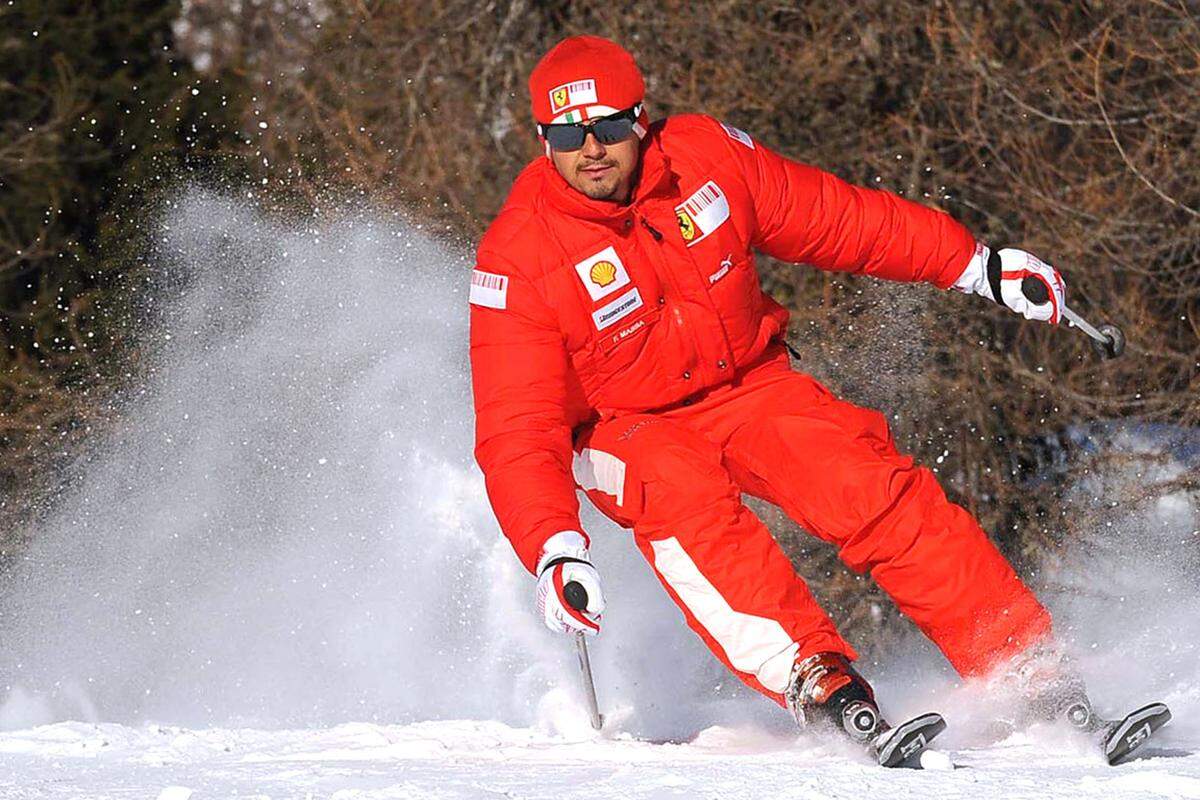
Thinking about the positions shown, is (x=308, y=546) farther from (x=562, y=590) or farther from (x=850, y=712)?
(x=850, y=712)

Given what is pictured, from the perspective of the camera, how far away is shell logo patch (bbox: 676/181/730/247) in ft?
14.0

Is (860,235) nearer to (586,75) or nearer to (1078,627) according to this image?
(586,75)

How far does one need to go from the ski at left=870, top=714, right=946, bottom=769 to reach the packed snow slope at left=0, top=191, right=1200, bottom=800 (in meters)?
0.05

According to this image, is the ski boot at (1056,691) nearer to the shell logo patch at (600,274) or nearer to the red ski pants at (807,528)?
the red ski pants at (807,528)

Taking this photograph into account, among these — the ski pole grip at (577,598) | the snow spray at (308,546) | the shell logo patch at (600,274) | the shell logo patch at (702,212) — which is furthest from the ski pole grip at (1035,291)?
the snow spray at (308,546)

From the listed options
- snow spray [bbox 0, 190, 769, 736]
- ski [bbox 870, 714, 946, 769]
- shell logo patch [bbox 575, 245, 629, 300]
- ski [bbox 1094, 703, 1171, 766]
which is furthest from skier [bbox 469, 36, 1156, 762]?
snow spray [bbox 0, 190, 769, 736]

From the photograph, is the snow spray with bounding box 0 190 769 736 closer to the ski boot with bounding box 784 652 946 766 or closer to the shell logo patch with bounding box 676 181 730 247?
the ski boot with bounding box 784 652 946 766

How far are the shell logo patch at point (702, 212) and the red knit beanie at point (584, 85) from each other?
274 mm

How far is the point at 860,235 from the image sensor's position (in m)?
4.52

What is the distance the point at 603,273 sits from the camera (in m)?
4.17

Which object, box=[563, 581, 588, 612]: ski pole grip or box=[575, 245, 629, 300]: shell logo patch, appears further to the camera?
box=[575, 245, 629, 300]: shell logo patch

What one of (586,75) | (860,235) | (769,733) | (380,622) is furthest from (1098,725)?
(380,622)

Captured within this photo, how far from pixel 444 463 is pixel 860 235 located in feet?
7.90

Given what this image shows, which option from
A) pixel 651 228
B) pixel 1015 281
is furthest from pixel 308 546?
pixel 1015 281
